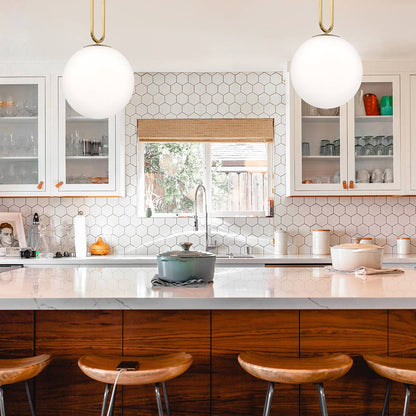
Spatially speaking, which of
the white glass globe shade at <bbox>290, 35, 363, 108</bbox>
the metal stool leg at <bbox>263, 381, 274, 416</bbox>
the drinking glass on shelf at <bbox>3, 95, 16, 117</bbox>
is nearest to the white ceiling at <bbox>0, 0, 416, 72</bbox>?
the drinking glass on shelf at <bbox>3, 95, 16, 117</bbox>

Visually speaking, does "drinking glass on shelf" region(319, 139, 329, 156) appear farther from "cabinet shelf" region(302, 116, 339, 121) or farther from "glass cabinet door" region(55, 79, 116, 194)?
"glass cabinet door" region(55, 79, 116, 194)

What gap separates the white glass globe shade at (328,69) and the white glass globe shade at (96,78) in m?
0.74

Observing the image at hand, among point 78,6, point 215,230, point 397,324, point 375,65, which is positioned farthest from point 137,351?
point 375,65

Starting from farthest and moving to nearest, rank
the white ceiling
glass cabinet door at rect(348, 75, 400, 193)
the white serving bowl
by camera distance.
→ glass cabinet door at rect(348, 75, 400, 193)
the white ceiling
the white serving bowl

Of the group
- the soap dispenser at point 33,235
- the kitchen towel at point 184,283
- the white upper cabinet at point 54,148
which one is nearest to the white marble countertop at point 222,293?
the kitchen towel at point 184,283

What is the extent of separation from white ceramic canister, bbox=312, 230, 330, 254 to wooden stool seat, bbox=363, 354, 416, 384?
2221 mm

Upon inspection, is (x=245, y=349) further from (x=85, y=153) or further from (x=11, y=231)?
(x=11, y=231)

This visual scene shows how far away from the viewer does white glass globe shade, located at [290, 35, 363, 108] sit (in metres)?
2.07

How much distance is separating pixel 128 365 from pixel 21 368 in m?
0.37

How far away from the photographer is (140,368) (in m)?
1.74

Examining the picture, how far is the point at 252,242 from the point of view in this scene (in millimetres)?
4375

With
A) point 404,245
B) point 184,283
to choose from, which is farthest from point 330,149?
point 184,283

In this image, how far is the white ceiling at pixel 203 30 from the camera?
10.1ft

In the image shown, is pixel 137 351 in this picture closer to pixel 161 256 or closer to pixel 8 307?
pixel 161 256
